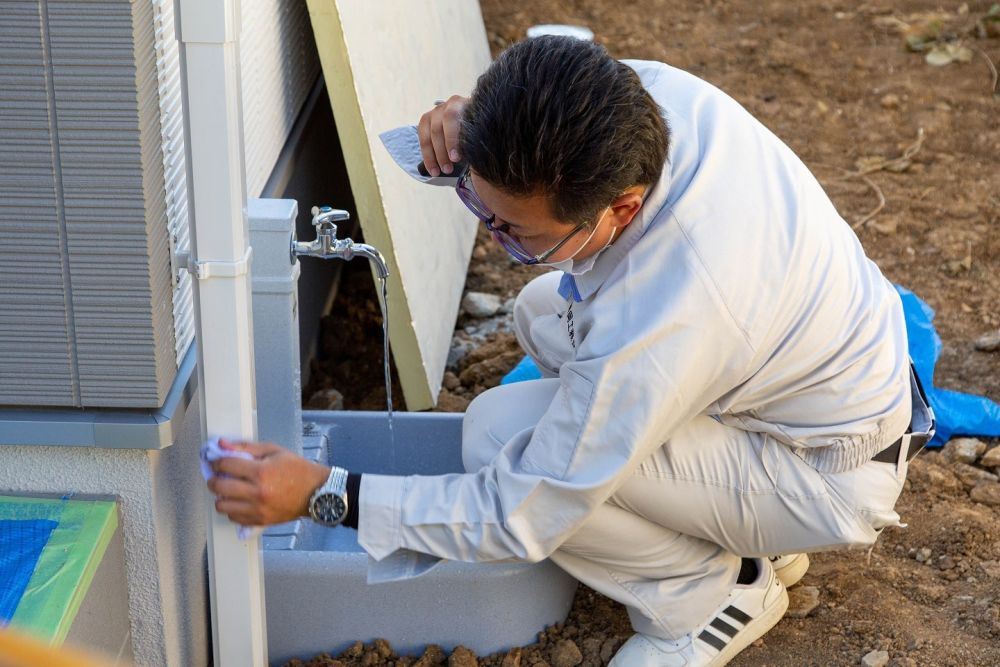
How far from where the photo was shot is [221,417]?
1.71m

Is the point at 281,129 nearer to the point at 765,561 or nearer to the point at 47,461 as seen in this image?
the point at 47,461

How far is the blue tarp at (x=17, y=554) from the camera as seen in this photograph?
1.56 m

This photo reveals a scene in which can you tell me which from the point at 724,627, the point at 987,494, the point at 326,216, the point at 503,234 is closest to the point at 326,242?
the point at 326,216

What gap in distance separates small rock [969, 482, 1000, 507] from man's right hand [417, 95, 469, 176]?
1493 millimetres

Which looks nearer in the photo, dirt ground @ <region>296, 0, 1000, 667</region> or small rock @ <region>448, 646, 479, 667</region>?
small rock @ <region>448, 646, 479, 667</region>

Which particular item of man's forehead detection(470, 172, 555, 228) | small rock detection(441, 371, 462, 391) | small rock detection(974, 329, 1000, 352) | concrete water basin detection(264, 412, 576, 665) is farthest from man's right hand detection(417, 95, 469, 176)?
small rock detection(974, 329, 1000, 352)

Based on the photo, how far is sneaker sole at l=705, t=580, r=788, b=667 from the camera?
7.12ft

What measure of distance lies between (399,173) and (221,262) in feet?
4.47

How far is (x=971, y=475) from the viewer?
2766 millimetres

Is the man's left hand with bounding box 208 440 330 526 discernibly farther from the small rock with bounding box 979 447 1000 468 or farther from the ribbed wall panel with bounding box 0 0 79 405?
the small rock with bounding box 979 447 1000 468

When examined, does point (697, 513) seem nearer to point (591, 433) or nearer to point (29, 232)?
point (591, 433)

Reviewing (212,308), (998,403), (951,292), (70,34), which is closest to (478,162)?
(212,308)

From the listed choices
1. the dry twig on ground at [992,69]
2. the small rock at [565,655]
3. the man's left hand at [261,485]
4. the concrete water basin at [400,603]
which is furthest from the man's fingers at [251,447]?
the dry twig on ground at [992,69]

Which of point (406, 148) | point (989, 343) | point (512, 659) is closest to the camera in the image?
point (512, 659)
